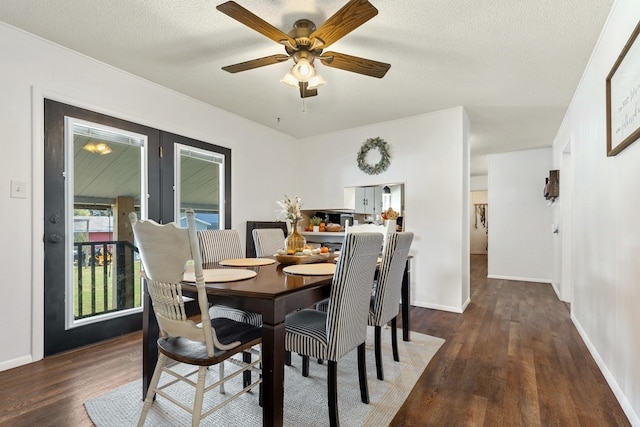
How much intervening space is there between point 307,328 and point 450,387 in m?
1.06

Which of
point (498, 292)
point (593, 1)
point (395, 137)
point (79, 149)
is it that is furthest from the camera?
point (498, 292)

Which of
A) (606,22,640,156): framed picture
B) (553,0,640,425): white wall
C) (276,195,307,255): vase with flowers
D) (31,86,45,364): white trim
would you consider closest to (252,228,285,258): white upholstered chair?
(276,195,307,255): vase with flowers

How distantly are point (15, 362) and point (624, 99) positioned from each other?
13.8 ft

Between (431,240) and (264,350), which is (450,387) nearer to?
(264,350)

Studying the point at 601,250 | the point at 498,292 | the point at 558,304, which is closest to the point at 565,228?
the point at 558,304

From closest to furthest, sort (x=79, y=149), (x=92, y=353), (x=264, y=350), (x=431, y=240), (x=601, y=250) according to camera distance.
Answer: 1. (x=264, y=350)
2. (x=601, y=250)
3. (x=92, y=353)
4. (x=79, y=149)
5. (x=431, y=240)

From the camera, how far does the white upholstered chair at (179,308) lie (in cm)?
136

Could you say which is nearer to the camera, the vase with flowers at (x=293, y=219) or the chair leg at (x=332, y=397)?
the chair leg at (x=332, y=397)

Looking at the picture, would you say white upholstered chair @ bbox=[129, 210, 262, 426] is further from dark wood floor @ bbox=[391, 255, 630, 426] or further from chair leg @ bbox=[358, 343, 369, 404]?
dark wood floor @ bbox=[391, 255, 630, 426]

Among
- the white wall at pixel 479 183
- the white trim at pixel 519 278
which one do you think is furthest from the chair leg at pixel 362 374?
the white wall at pixel 479 183

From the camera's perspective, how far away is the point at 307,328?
1716 millimetres

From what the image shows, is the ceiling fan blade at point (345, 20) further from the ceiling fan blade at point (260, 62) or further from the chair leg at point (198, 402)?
the chair leg at point (198, 402)

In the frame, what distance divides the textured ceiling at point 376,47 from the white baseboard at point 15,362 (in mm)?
2356

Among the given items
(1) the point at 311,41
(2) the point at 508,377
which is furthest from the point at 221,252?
(2) the point at 508,377
